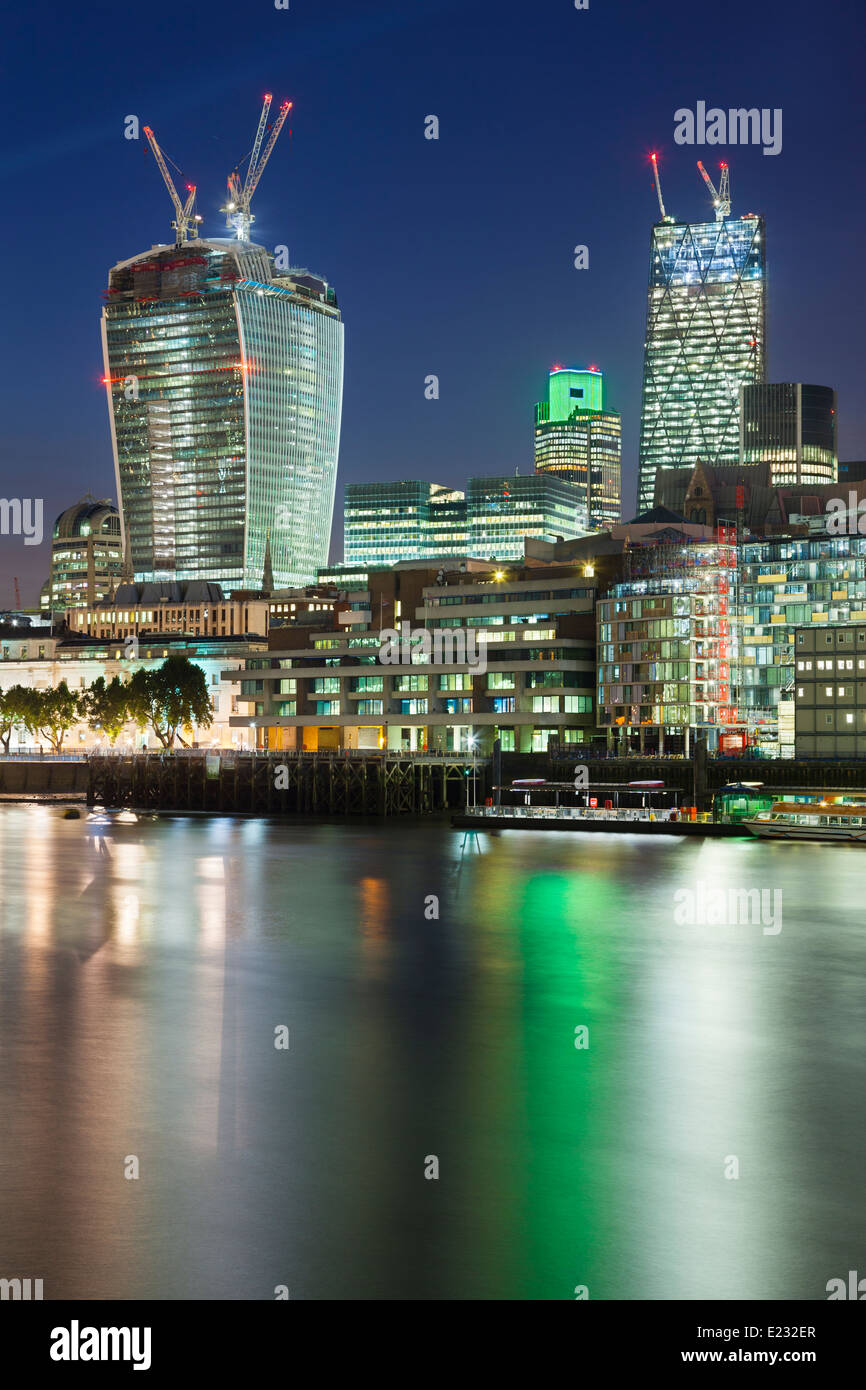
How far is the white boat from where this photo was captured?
4178 inches

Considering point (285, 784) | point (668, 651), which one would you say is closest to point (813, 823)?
point (668, 651)

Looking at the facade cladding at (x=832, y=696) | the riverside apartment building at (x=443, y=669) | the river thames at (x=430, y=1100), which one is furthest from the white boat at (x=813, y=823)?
the riverside apartment building at (x=443, y=669)

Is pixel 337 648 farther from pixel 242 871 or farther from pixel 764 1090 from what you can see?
pixel 764 1090

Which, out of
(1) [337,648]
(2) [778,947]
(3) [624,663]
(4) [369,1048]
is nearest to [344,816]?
(3) [624,663]

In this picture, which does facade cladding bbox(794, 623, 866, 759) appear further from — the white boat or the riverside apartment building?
the riverside apartment building

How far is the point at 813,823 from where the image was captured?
353 feet

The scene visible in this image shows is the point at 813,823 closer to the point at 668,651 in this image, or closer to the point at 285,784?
the point at 668,651

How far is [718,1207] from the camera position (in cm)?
2380

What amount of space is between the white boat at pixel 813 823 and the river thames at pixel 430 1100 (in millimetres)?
41187

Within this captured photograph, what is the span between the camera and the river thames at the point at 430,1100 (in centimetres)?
2162

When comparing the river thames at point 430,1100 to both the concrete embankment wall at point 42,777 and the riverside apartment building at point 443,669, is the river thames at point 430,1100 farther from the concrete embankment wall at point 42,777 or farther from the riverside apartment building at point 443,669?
the concrete embankment wall at point 42,777

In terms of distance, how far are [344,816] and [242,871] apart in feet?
186

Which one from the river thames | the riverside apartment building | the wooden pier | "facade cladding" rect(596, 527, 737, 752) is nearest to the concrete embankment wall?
the wooden pier

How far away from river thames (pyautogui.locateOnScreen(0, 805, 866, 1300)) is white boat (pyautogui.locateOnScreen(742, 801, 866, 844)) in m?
41.2
